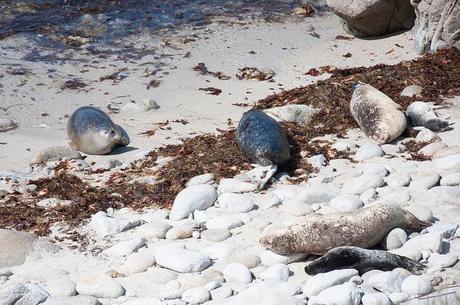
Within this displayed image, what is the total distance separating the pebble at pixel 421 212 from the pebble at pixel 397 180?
18.4 inches

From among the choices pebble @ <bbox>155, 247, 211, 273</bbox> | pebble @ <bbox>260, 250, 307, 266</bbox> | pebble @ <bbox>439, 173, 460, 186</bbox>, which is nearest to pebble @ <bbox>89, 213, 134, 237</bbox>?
pebble @ <bbox>155, 247, 211, 273</bbox>

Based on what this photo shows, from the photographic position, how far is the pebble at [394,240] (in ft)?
18.5

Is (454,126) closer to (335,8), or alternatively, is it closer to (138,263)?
(138,263)

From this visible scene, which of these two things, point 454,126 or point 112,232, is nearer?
point 112,232

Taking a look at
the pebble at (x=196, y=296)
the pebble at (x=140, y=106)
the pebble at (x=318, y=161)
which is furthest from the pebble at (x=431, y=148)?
the pebble at (x=140, y=106)

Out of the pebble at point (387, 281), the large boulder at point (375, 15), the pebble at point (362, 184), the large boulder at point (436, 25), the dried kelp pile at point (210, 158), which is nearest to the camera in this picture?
the pebble at point (387, 281)

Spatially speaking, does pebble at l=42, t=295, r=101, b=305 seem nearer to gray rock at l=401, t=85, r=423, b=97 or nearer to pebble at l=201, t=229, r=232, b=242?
pebble at l=201, t=229, r=232, b=242

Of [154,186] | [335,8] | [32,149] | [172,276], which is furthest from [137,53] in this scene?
[172,276]

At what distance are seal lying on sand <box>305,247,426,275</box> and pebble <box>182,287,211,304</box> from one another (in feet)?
2.22

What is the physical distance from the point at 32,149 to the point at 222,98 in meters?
2.53

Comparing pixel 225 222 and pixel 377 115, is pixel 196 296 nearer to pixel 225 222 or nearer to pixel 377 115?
pixel 225 222

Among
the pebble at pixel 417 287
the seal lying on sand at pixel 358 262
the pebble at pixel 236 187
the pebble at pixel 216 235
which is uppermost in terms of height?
the pebble at pixel 417 287

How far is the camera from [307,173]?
→ 710 centimetres

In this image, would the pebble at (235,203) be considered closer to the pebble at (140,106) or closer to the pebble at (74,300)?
the pebble at (74,300)
